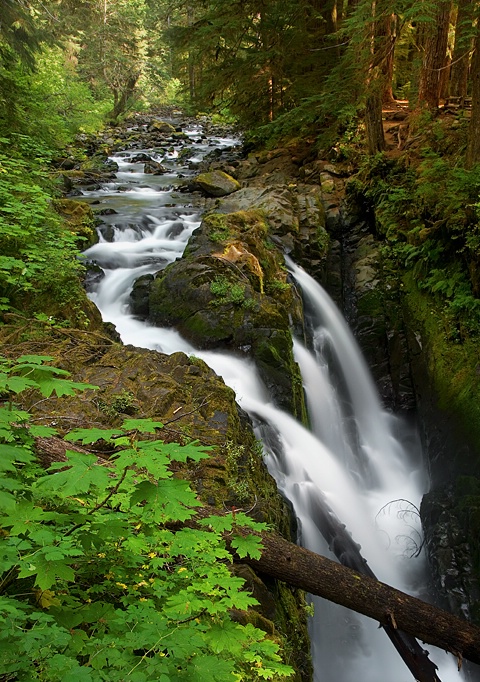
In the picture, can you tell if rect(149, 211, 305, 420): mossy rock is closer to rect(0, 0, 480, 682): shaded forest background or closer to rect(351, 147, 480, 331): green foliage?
rect(0, 0, 480, 682): shaded forest background

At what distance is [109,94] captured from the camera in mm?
27484

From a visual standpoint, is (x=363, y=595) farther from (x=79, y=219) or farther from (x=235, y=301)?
(x=79, y=219)

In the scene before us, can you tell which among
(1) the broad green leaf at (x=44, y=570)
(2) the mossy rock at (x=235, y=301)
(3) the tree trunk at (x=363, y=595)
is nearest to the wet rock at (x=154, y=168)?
(2) the mossy rock at (x=235, y=301)

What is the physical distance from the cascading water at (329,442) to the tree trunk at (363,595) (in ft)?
5.82

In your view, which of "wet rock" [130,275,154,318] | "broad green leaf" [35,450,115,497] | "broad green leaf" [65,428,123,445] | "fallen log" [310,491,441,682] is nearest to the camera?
"broad green leaf" [35,450,115,497]

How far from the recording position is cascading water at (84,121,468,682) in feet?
17.0

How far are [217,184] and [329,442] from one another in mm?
8758

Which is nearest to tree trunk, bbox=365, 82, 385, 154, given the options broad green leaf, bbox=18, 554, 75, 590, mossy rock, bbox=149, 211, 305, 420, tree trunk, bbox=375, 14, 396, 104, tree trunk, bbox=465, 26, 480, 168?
tree trunk, bbox=375, 14, 396, 104

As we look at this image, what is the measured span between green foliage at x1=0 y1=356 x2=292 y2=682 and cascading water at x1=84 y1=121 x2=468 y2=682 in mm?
3315

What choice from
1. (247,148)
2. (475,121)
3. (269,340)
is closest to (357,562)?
(269,340)

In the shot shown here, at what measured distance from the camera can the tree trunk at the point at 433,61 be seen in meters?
10.6

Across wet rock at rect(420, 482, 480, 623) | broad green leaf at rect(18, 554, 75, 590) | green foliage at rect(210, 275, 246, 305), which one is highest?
broad green leaf at rect(18, 554, 75, 590)

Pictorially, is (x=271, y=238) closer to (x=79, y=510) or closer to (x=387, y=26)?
(x=387, y=26)

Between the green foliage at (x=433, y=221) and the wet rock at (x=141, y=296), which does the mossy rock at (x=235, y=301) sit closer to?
the wet rock at (x=141, y=296)
